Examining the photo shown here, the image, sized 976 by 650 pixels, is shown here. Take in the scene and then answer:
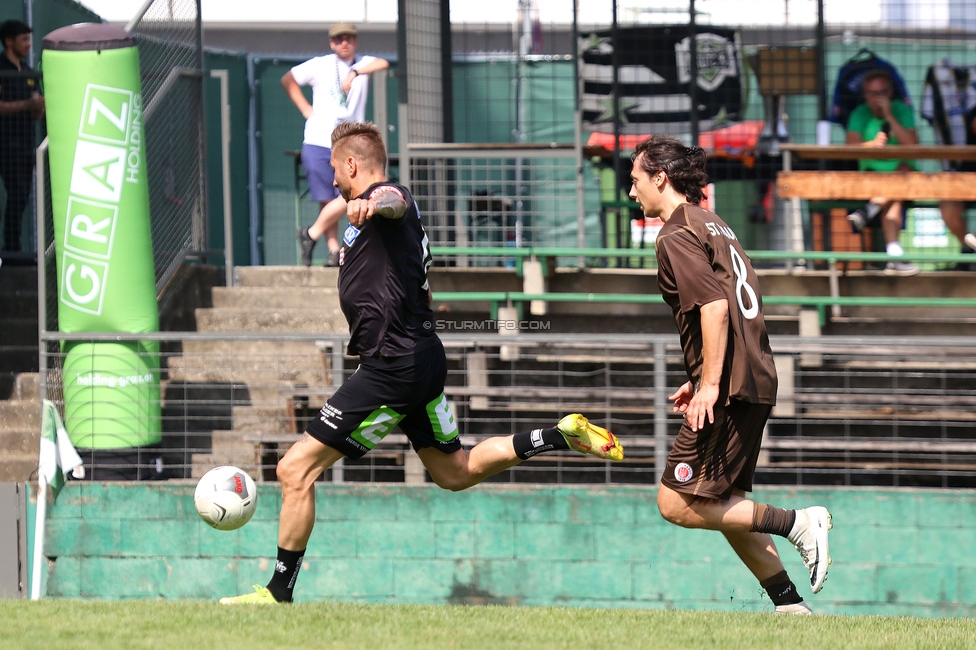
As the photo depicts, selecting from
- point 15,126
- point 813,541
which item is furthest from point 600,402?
point 15,126

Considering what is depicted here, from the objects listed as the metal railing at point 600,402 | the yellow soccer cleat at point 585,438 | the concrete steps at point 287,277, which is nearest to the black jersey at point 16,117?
the concrete steps at point 287,277

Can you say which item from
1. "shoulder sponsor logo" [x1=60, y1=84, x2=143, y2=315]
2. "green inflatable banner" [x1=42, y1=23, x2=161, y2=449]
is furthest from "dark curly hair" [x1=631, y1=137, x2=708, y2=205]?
"shoulder sponsor logo" [x1=60, y1=84, x2=143, y2=315]

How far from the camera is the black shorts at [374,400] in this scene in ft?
18.6

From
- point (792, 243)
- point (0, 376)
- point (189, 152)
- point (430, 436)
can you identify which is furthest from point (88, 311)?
point (792, 243)

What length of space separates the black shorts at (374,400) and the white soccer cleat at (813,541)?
5.74 feet

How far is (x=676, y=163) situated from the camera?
547cm

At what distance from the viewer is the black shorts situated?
566 centimetres

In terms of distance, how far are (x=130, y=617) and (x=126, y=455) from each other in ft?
12.6

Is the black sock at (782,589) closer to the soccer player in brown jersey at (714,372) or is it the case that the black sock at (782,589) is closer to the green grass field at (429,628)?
the soccer player in brown jersey at (714,372)

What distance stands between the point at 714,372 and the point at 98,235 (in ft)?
17.3

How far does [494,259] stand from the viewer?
11.4 meters

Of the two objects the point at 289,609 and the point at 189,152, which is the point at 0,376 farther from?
the point at 289,609

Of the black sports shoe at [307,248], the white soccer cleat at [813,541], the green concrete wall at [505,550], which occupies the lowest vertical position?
the green concrete wall at [505,550]

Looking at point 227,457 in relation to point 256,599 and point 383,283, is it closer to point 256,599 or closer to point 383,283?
point 256,599
